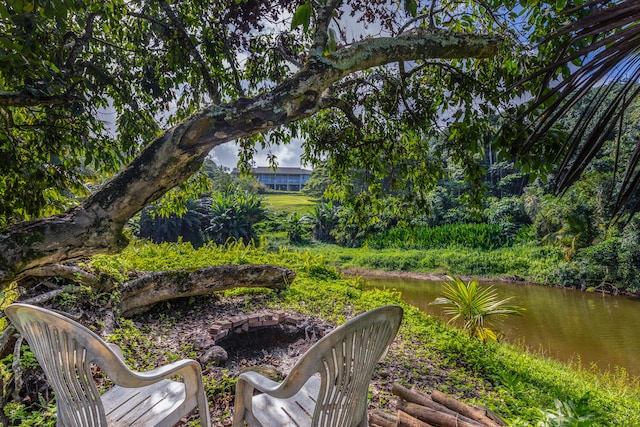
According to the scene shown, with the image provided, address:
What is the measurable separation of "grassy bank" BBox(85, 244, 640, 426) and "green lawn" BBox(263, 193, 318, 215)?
910 inches

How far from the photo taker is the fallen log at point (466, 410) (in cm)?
189

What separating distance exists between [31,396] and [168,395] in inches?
42.0

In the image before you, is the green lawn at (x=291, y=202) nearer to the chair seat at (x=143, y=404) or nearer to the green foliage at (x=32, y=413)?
the green foliage at (x=32, y=413)

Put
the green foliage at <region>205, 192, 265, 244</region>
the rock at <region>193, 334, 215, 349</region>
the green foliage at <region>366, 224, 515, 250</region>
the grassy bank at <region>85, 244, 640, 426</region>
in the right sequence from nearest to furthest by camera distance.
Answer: the grassy bank at <region>85, 244, 640, 426</region> < the rock at <region>193, 334, 215, 349</region> < the green foliage at <region>366, 224, 515, 250</region> < the green foliage at <region>205, 192, 265, 244</region>

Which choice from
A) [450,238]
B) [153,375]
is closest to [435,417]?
[153,375]

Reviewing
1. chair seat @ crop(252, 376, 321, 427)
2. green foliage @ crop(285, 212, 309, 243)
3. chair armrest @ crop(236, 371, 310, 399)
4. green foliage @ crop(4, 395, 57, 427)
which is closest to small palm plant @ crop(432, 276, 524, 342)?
chair seat @ crop(252, 376, 321, 427)

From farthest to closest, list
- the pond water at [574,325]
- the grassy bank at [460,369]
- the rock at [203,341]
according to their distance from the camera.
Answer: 1. the pond water at [574,325]
2. the rock at [203,341]
3. the grassy bank at [460,369]

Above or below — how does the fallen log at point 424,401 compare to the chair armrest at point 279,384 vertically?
below

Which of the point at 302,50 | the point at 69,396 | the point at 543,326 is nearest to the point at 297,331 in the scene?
the point at 69,396

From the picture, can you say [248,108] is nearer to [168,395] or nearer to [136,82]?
[168,395]

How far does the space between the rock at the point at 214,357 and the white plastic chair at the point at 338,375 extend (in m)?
1.57

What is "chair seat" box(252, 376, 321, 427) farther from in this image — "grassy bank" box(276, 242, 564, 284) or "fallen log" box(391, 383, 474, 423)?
"grassy bank" box(276, 242, 564, 284)

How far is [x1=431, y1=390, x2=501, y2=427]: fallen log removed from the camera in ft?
6.19

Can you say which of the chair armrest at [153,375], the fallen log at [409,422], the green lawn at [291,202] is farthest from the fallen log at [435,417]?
the green lawn at [291,202]
